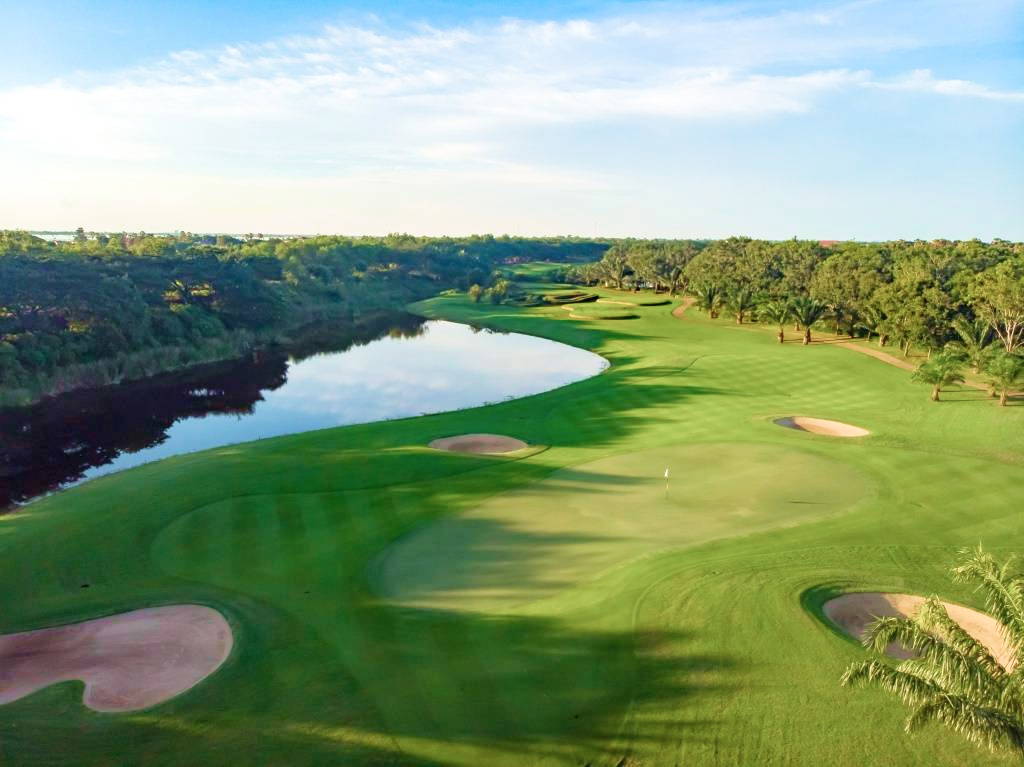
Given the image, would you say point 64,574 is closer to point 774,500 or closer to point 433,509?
point 433,509

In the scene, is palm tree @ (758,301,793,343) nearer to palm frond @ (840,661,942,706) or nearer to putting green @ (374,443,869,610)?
putting green @ (374,443,869,610)

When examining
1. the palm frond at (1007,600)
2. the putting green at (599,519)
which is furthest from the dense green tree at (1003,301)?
the palm frond at (1007,600)

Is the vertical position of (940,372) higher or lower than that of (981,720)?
higher

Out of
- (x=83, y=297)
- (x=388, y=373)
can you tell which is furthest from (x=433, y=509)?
(x=83, y=297)

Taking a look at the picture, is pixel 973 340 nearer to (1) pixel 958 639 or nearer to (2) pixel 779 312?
→ (2) pixel 779 312

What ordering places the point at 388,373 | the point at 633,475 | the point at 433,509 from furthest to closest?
1. the point at 388,373
2. the point at 633,475
3. the point at 433,509

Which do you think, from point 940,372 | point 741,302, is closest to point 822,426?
point 940,372

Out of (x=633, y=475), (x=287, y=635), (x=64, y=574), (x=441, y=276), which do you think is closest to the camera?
(x=287, y=635)
